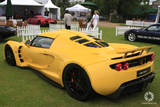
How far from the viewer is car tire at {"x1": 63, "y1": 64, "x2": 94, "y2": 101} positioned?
9.57 feet

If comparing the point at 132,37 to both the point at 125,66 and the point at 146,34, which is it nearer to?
the point at 146,34

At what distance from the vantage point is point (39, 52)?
405 cm

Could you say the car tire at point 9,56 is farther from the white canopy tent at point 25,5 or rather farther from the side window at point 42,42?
the white canopy tent at point 25,5

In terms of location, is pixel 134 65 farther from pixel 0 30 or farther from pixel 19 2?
pixel 19 2

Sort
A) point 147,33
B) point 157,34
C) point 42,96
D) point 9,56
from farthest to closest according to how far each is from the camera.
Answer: point 147,33, point 157,34, point 9,56, point 42,96

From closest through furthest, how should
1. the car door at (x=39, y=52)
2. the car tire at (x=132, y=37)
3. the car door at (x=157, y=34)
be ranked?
the car door at (x=39, y=52), the car door at (x=157, y=34), the car tire at (x=132, y=37)

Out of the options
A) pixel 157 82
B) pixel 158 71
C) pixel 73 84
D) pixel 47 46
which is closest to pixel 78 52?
pixel 73 84

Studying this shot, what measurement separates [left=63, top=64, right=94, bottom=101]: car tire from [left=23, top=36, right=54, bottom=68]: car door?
847 millimetres

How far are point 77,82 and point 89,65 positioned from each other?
1.64 feet

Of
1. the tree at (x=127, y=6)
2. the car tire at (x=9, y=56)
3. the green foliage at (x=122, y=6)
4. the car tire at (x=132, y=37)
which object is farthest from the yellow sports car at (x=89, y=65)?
the tree at (x=127, y=6)

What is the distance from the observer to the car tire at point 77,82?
Answer: 2918mm

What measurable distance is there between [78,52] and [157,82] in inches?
90.5

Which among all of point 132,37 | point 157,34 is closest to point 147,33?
point 157,34

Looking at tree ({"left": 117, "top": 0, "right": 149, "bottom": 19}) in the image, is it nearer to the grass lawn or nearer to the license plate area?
the grass lawn
